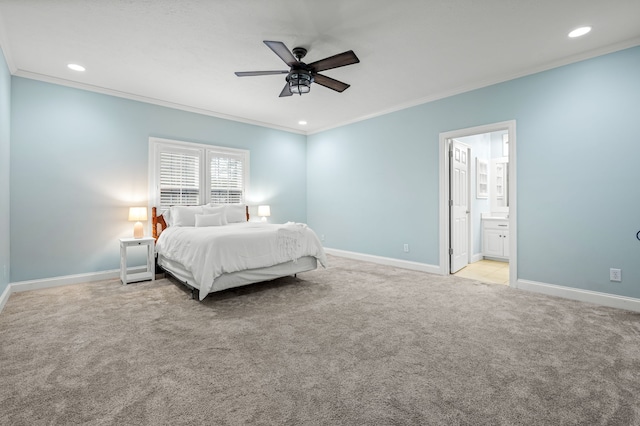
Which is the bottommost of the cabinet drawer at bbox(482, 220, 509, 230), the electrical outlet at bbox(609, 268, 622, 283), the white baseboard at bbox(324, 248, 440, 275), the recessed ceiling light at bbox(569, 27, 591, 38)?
the white baseboard at bbox(324, 248, 440, 275)

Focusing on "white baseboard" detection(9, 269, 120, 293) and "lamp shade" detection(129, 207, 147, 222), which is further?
"lamp shade" detection(129, 207, 147, 222)

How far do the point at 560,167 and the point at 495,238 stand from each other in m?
2.63

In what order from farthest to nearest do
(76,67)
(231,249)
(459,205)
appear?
(459,205), (76,67), (231,249)

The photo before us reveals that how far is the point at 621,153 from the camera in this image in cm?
319

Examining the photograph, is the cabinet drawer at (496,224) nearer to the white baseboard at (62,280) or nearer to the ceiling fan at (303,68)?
the ceiling fan at (303,68)

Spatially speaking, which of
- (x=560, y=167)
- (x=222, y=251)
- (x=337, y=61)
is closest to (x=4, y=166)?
(x=222, y=251)

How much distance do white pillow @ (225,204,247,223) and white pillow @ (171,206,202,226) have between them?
59cm

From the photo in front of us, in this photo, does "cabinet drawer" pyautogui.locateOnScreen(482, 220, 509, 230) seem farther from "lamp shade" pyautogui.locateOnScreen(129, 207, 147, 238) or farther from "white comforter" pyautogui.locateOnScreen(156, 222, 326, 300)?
"lamp shade" pyautogui.locateOnScreen(129, 207, 147, 238)

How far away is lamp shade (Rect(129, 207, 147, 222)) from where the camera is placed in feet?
14.5

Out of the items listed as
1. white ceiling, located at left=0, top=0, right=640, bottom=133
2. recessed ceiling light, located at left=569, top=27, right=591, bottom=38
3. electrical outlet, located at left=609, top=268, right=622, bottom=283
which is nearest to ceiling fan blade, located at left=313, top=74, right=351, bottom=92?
white ceiling, located at left=0, top=0, right=640, bottom=133

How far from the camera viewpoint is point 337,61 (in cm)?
284

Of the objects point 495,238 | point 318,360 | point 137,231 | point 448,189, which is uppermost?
point 448,189

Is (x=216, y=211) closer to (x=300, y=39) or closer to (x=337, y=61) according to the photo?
(x=300, y=39)

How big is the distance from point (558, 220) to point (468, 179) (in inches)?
78.4
